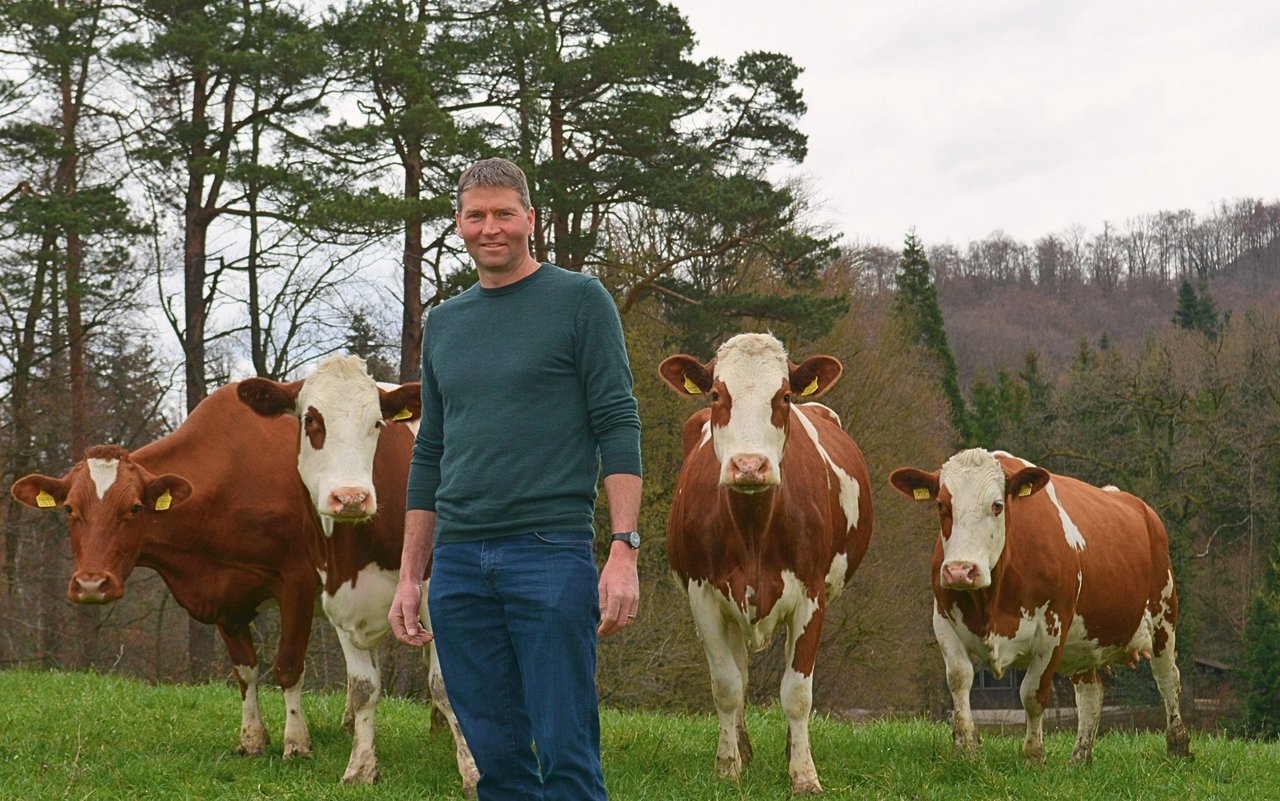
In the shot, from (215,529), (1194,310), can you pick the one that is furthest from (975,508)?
(1194,310)

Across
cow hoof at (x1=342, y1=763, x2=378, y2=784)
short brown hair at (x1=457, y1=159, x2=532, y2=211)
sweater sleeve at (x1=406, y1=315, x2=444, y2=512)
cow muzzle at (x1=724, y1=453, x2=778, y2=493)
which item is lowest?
cow hoof at (x1=342, y1=763, x2=378, y2=784)

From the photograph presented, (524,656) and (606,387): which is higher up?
(606,387)

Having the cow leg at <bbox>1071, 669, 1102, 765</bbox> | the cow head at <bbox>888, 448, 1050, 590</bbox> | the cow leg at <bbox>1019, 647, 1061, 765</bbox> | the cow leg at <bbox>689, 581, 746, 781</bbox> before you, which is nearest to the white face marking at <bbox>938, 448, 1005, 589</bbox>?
the cow head at <bbox>888, 448, 1050, 590</bbox>

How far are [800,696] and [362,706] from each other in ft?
7.82

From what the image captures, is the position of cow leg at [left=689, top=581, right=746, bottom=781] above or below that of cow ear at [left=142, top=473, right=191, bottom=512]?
below

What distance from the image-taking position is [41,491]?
27.8ft

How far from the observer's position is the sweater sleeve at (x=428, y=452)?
4.25 metres

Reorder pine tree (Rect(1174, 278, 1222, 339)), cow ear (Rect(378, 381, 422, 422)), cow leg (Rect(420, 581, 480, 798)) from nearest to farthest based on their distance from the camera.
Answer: cow leg (Rect(420, 581, 480, 798)) → cow ear (Rect(378, 381, 422, 422)) → pine tree (Rect(1174, 278, 1222, 339))

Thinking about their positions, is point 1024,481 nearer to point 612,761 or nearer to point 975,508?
point 975,508

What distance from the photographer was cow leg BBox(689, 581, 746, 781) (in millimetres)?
7266

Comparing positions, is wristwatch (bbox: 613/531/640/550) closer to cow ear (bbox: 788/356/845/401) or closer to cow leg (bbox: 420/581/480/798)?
cow leg (bbox: 420/581/480/798)

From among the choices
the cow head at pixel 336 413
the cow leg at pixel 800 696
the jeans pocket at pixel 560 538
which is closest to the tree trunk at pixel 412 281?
the cow head at pixel 336 413

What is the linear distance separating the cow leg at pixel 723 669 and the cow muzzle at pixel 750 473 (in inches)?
49.0

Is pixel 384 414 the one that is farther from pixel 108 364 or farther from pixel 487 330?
pixel 108 364
